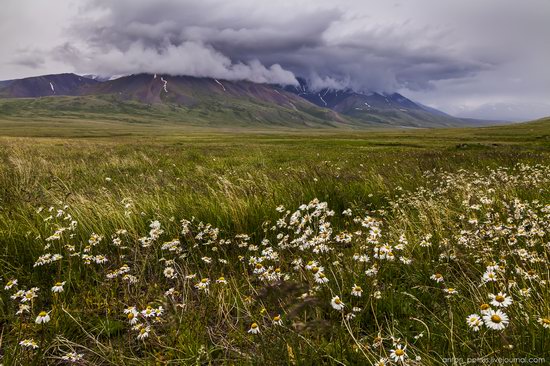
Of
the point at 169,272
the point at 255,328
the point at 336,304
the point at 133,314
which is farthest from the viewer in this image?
the point at 169,272

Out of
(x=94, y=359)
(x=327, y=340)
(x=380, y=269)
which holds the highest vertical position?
(x=380, y=269)

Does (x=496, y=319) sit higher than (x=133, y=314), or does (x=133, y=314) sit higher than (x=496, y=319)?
(x=496, y=319)

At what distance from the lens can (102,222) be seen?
577cm

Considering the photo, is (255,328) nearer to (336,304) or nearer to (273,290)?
(336,304)

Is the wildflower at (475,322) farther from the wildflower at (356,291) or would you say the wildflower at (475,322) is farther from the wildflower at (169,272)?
the wildflower at (169,272)

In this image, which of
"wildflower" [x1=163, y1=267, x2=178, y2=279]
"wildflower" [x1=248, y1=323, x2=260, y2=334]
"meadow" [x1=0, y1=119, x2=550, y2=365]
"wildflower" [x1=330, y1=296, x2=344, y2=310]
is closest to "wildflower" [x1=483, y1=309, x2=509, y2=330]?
"meadow" [x1=0, y1=119, x2=550, y2=365]

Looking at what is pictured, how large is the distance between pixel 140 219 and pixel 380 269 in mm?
4165

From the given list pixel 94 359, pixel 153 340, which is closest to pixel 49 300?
pixel 94 359

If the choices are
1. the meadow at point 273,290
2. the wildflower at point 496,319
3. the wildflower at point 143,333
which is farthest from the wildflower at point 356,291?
the wildflower at point 143,333

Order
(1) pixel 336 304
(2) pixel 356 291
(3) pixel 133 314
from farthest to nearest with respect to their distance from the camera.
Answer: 1. (3) pixel 133 314
2. (2) pixel 356 291
3. (1) pixel 336 304

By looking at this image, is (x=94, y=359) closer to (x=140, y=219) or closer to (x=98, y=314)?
(x=98, y=314)

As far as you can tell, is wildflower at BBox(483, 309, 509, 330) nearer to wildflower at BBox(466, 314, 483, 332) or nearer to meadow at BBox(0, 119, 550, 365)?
meadow at BBox(0, 119, 550, 365)

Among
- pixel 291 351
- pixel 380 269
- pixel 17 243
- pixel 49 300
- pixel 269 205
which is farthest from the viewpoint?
pixel 269 205

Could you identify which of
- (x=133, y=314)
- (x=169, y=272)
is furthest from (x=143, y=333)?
(x=169, y=272)
